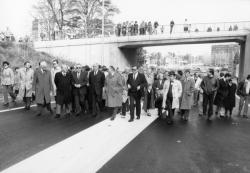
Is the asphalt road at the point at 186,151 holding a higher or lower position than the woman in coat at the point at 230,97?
lower

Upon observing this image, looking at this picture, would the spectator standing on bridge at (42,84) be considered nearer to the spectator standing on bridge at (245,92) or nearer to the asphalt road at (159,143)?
the asphalt road at (159,143)

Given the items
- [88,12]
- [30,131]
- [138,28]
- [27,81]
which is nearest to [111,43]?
[138,28]

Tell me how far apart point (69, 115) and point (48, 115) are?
743 millimetres

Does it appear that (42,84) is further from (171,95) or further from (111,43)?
(111,43)

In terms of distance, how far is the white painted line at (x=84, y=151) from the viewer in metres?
4.79

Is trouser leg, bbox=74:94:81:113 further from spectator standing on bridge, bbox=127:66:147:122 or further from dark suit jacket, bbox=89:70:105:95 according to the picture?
spectator standing on bridge, bbox=127:66:147:122

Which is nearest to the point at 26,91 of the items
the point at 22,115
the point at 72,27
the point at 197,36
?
the point at 22,115

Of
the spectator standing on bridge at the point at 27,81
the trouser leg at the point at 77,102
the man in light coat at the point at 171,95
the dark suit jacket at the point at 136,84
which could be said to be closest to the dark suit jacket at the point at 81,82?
the trouser leg at the point at 77,102

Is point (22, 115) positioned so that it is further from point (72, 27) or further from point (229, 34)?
point (72, 27)

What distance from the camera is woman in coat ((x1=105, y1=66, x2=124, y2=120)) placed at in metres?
9.09

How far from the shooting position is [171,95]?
916 centimetres

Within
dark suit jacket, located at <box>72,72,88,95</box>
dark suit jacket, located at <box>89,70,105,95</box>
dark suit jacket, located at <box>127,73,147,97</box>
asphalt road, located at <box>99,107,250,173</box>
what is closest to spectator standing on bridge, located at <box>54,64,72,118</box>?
dark suit jacket, located at <box>72,72,88,95</box>

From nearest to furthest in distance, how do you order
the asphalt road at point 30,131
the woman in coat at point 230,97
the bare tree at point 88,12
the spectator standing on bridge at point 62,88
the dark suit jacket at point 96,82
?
the asphalt road at point 30,131 → the spectator standing on bridge at point 62,88 → the dark suit jacket at point 96,82 → the woman in coat at point 230,97 → the bare tree at point 88,12

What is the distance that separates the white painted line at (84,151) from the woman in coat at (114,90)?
99 centimetres
